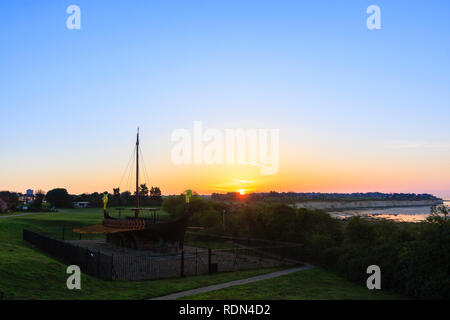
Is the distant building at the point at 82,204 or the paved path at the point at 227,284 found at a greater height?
the paved path at the point at 227,284

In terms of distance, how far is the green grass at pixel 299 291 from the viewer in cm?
1525

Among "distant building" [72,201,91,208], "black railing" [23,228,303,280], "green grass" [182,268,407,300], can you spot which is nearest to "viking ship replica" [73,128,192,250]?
"black railing" [23,228,303,280]

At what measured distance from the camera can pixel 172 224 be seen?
1200 inches

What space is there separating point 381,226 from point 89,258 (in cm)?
2051

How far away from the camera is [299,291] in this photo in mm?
16938

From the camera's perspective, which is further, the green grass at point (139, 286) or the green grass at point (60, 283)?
the green grass at point (139, 286)

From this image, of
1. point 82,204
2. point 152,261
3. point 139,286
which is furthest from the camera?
point 82,204

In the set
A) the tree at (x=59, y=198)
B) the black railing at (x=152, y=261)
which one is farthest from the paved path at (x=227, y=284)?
the tree at (x=59, y=198)

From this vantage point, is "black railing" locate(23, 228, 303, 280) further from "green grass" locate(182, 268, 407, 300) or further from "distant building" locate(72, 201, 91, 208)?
"distant building" locate(72, 201, 91, 208)

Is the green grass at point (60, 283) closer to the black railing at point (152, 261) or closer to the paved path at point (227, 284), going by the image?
the paved path at point (227, 284)

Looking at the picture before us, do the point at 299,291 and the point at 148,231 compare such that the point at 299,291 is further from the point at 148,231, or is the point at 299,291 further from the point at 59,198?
the point at 59,198

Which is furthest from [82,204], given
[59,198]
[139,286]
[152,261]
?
[139,286]

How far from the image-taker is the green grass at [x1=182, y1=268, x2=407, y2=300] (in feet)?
50.0

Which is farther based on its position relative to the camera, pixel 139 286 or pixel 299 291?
pixel 299 291
